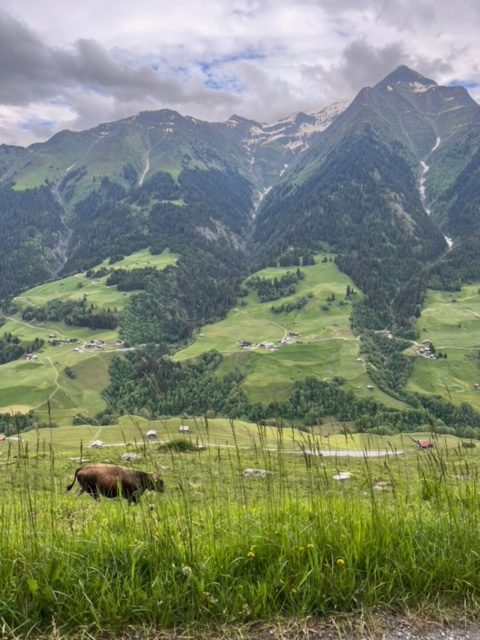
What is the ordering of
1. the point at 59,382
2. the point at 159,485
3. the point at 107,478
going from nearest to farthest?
the point at 159,485, the point at 107,478, the point at 59,382

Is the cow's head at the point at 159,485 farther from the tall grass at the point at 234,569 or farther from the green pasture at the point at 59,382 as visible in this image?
the green pasture at the point at 59,382

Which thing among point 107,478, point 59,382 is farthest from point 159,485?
point 59,382

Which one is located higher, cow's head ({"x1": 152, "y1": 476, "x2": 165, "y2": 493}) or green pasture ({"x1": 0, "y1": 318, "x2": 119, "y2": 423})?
cow's head ({"x1": 152, "y1": 476, "x2": 165, "y2": 493})

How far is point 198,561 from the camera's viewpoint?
500cm

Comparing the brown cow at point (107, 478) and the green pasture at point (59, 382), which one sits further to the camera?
the green pasture at point (59, 382)

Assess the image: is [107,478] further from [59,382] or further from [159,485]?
[59,382]

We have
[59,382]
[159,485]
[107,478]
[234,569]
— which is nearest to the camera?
[234,569]

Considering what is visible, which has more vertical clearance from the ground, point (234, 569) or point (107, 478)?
point (234, 569)

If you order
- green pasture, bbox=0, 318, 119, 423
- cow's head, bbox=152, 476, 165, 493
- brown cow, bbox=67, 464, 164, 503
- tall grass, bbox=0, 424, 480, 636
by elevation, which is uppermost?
tall grass, bbox=0, 424, 480, 636

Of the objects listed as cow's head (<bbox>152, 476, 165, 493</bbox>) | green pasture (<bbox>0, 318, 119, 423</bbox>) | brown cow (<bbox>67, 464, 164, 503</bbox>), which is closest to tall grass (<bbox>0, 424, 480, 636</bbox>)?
cow's head (<bbox>152, 476, 165, 493</bbox>)

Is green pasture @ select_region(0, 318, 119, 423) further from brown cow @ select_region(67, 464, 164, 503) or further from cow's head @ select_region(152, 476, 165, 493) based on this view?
cow's head @ select_region(152, 476, 165, 493)

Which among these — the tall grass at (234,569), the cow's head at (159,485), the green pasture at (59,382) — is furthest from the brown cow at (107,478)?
the green pasture at (59,382)

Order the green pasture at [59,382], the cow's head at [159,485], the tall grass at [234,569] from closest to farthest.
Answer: the tall grass at [234,569] → the cow's head at [159,485] → the green pasture at [59,382]

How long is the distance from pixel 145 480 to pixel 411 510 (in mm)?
10472
